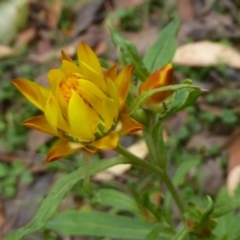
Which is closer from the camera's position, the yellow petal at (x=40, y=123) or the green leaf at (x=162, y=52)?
the yellow petal at (x=40, y=123)

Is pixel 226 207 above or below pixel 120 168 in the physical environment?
above

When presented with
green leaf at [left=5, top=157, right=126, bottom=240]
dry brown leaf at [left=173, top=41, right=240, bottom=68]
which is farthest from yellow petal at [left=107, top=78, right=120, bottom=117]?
dry brown leaf at [left=173, top=41, right=240, bottom=68]

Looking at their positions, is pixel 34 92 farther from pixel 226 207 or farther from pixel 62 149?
pixel 226 207

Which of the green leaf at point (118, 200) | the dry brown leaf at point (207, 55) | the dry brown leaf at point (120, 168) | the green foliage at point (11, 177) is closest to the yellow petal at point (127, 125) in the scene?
the green leaf at point (118, 200)

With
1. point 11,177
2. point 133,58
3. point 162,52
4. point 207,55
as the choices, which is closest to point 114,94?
point 133,58

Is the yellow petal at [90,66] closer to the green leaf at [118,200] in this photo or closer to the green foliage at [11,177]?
the green leaf at [118,200]

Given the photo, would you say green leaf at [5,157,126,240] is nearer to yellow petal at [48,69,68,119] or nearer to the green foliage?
yellow petal at [48,69,68,119]

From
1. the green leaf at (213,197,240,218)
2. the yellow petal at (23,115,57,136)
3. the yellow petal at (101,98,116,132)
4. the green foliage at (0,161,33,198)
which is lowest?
the green foliage at (0,161,33,198)
